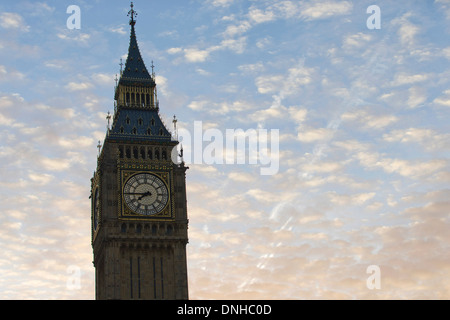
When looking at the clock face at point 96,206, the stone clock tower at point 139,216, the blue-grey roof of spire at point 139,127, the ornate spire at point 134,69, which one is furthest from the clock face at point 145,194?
the ornate spire at point 134,69

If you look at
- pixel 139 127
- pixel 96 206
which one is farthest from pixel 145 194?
pixel 139 127

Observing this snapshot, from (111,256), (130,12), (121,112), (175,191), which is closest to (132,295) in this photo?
(111,256)

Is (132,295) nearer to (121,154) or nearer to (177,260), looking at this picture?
(177,260)

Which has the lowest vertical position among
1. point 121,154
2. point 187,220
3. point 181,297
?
point 181,297

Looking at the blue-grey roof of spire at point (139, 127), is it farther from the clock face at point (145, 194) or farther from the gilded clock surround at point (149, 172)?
the clock face at point (145, 194)

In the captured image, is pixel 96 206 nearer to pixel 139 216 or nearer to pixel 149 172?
pixel 139 216

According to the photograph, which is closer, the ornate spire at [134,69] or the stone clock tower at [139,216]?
the stone clock tower at [139,216]

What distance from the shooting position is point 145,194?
11475cm

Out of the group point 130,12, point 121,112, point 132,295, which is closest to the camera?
point 132,295

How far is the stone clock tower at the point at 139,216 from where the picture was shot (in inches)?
4412

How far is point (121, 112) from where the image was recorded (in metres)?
123
